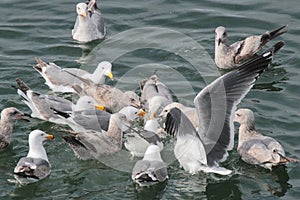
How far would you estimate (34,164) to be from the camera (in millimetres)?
10469

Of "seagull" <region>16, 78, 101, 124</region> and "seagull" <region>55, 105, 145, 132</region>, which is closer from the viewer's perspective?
"seagull" <region>55, 105, 145, 132</region>

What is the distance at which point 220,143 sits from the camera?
11008 mm

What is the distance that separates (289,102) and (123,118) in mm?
3246

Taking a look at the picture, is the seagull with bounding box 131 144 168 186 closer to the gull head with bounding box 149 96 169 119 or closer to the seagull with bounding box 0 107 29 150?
the gull head with bounding box 149 96 169 119

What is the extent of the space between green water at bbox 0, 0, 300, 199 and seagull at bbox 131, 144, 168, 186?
0.23 meters

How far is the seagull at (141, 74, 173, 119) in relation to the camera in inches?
483

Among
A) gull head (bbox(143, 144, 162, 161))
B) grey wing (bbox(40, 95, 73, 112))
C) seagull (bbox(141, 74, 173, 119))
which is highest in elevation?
seagull (bbox(141, 74, 173, 119))

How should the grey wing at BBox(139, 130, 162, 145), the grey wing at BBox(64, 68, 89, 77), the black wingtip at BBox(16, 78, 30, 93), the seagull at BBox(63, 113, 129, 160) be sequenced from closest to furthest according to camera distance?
the seagull at BBox(63, 113, 129, 160)
the grey wing at BBox(139, 130, 162, 145)
the black wingtip at BBox(16, 78, 30, 93)
the grey wing at BBox(64, 68, 89, 77)

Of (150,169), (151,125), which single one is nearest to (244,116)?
(151,125)

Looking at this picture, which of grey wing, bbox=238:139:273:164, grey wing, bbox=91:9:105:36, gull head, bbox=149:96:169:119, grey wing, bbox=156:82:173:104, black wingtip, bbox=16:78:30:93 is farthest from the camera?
grey wing, bbox=91:9:105:36

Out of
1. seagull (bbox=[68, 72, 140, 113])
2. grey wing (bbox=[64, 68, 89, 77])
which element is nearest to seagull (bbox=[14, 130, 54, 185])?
seagull (bbox=[68, 72, 140, 113])

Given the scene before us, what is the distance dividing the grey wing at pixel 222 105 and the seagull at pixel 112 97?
221 cm

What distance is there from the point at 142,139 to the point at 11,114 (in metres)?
2.22

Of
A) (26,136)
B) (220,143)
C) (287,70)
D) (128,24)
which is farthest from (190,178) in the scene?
(128,24)
